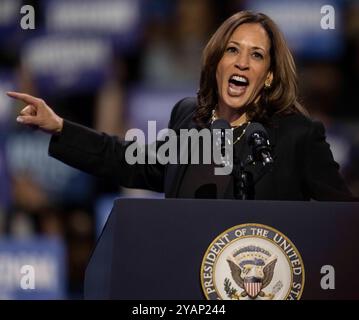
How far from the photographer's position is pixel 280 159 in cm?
Answer: 184

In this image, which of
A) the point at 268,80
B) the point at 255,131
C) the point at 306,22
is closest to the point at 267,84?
the point at 268,80

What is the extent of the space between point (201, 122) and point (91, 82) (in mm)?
1778

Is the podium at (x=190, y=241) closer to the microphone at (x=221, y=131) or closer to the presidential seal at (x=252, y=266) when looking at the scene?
the presidential seal at (x=252, y=266)

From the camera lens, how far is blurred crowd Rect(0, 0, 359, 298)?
3.62 meters

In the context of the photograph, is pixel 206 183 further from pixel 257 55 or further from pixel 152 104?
pixel 152 104

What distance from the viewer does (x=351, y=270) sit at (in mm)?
1581

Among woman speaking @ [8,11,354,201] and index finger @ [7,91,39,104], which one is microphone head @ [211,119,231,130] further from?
index finger @ [7,91,39,104]

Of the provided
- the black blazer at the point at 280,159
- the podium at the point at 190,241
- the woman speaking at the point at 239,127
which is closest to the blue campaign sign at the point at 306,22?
the woman speaking at the point at 239,127

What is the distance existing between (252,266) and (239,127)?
495mm

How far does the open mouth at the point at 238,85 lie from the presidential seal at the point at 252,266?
1.61 ft

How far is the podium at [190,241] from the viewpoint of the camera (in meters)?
1.54

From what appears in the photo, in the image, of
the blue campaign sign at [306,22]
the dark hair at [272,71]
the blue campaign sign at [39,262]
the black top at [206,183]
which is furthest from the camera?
the blue campaign sign at [39,262]

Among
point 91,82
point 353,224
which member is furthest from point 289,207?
point 91,82
